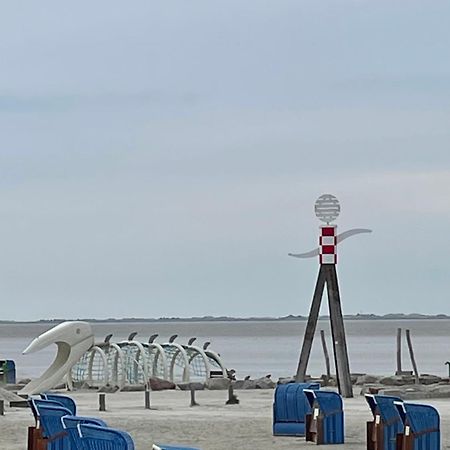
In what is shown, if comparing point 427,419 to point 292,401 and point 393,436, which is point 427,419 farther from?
point 292,401

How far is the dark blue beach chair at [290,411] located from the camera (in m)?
19.7

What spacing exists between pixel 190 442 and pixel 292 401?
1849 millimetres

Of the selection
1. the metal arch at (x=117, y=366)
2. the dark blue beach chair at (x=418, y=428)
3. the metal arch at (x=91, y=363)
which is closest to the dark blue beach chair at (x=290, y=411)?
the dark blue beach chair at (x=418, y=428)

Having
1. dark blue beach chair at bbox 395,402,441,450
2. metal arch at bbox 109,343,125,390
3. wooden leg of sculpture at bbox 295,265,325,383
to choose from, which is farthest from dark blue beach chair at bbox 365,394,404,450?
metal arch at bbox 109,343,125,390

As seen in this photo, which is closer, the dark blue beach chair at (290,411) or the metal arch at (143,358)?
the dark blue beach chair at (290,411)

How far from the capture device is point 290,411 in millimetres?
19828

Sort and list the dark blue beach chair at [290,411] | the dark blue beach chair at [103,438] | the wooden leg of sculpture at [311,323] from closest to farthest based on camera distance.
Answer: the dark blue beach chair at [103,438]
the dark blue beach chair at [290,411]
the wooden leg of sculpture at [311,323]

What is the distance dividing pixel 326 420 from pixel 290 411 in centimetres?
133

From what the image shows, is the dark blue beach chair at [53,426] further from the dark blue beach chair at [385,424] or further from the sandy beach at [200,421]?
the sandy beach at [200,421]

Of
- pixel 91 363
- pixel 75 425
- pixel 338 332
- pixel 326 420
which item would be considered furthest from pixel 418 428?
pixel 91 363

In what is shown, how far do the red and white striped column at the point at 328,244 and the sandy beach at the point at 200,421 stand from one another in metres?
2.63

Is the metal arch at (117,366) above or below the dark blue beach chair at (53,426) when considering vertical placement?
above

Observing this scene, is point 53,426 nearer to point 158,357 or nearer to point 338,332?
point 338,332

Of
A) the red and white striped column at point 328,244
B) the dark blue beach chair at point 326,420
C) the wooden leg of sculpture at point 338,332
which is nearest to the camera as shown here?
the dark blue beach chair at point 326,420
